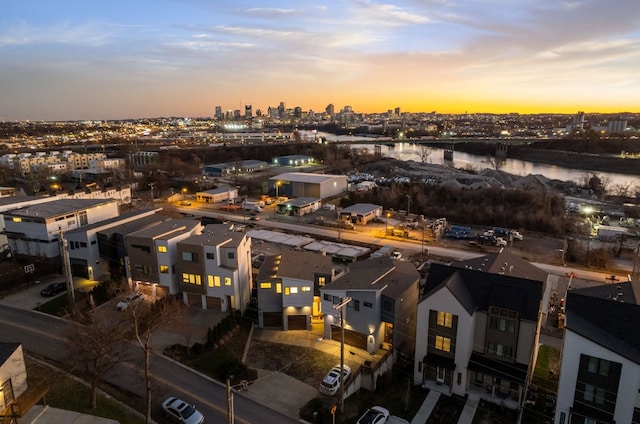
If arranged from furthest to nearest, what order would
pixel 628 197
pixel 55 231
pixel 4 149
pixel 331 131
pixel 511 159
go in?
pixel 331 131
pixel 511 159
pixel 4 149
pixel 628 197
pixel 55 231

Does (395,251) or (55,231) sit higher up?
(55,231)

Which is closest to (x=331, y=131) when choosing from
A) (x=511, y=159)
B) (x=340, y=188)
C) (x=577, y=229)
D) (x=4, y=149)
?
(x=511, y=159)

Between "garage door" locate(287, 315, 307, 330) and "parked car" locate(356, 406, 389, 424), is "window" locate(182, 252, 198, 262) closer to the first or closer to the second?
"garage door" locate(287, 315, 307, 330)

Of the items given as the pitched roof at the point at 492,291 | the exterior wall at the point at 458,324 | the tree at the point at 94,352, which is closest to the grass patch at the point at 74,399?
the tree at the point at 94,352

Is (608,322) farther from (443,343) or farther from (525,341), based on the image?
(443,343)

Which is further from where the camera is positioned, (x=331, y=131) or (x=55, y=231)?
(x=331, y=131)

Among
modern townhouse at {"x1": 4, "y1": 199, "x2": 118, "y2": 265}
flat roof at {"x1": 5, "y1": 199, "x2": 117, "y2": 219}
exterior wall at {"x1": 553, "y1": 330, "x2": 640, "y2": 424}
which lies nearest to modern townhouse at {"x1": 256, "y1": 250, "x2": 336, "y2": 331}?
exterior wall at {"x1": 553, "y1": 330, "x2": 640, "y2": 424}

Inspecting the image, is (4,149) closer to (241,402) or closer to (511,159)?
(241,402)

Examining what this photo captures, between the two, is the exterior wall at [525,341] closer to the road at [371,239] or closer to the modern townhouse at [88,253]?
the road at [371,239]
